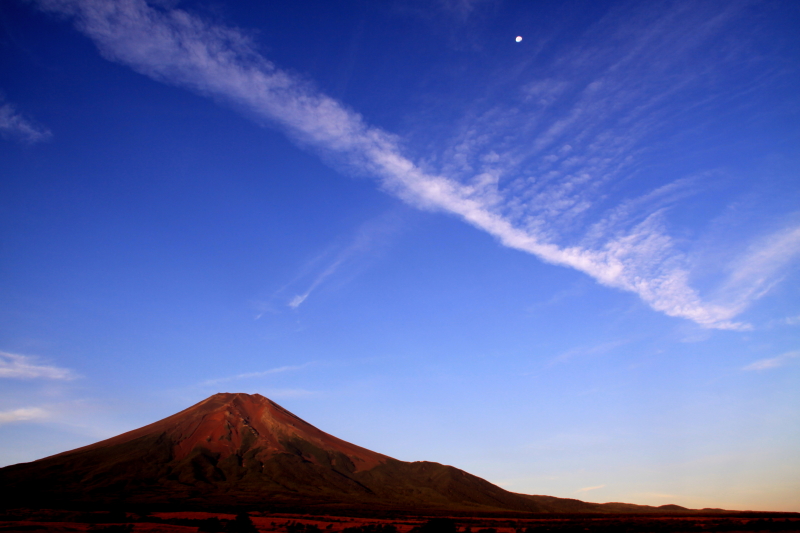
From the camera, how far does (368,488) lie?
19575cm

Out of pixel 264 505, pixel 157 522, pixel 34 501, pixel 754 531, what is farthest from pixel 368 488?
pixel 754 531

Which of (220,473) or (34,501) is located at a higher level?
(220,473)

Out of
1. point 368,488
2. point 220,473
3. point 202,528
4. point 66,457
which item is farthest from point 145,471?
point 202,528

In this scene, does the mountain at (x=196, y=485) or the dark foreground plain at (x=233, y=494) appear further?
the mountain at (x=196, y=485)

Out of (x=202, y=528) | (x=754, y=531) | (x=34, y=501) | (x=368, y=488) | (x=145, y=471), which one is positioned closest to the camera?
(x=202, y=528)

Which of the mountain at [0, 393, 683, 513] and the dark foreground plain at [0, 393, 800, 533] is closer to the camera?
the dark foreground plain at [0, 393, 800, 533]

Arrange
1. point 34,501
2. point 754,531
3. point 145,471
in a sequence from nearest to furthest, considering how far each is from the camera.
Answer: point 754,531 → point 34,501 → point 145,471

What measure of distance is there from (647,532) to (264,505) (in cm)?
9419

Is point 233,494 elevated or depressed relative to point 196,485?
depressed

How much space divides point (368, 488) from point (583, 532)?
461 feet

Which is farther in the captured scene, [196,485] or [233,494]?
[196,485]

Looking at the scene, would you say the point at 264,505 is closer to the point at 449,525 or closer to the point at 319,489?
the point at 319,489

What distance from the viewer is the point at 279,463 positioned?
197000 mm

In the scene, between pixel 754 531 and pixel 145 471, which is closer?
pixel 754 531
